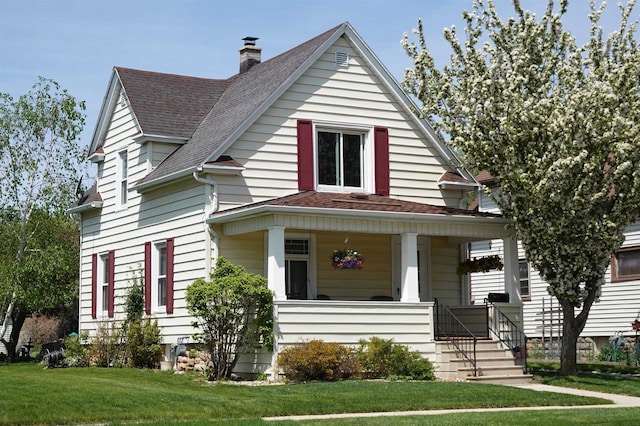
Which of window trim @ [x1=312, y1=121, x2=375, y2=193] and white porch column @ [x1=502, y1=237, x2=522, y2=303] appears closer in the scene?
white porch column @ [x1=502, y1=237, x2=522, y2=303]

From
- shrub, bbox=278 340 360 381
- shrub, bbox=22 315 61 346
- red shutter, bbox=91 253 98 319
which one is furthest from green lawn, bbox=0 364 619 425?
shrub, bbox=22 315 61 346

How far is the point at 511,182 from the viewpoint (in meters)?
21.5

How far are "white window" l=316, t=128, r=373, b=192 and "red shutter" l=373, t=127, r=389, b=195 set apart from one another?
168 mm

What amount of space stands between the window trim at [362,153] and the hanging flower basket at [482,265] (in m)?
3.17

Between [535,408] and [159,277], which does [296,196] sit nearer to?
[159,277]

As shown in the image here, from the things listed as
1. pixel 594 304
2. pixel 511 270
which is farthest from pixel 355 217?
pixel 594 304

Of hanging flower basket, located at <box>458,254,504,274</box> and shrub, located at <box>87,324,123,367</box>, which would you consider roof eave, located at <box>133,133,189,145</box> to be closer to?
shrub, located at <box>87,324,123,367</box>

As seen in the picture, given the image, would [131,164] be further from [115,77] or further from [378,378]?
[378,378]

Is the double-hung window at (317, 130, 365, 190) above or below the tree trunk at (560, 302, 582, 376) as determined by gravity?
above

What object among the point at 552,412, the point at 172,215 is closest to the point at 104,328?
the point at 172,215

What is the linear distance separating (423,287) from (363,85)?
5.22m

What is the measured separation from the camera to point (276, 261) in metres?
21.2

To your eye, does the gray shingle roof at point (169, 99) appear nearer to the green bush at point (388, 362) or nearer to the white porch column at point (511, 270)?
the green bush at point (388, 362)

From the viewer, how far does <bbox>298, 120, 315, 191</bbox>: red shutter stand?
24.2 meters
